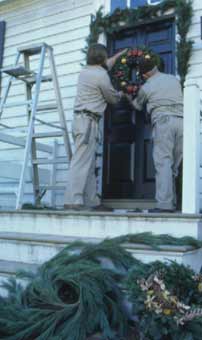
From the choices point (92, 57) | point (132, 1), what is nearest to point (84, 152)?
point (92, 57)

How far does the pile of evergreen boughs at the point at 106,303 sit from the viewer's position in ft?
5.28

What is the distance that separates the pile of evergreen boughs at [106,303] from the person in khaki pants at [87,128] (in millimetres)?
1049

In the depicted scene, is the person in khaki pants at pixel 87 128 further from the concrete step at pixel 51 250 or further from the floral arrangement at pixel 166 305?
the floral arrangement at pixel 166 305

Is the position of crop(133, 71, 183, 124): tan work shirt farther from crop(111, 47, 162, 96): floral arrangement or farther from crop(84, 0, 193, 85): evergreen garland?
crop(84, 0, 193, 85): evergreen garland

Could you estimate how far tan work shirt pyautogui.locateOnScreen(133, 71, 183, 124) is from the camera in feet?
9.73

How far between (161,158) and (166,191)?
0.27 metres

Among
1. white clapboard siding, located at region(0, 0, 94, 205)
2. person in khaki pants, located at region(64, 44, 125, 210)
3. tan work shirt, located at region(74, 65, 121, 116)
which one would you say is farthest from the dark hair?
white clapboard siding, located at region(0, 0, 94, 205)

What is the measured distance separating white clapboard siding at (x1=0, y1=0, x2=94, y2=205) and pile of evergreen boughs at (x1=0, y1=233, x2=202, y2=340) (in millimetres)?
2440

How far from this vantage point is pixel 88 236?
2561 millimetres

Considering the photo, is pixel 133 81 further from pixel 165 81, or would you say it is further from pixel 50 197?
pixel 50 197

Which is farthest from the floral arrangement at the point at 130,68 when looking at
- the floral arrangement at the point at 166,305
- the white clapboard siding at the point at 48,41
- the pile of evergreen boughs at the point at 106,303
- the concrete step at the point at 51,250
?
the floral arrangement at the point at 166,305

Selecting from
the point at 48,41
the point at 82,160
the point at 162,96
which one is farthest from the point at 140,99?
the point at 48,41

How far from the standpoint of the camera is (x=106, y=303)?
1.82 meters

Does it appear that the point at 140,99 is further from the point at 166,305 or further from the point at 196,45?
the point at 166,305
